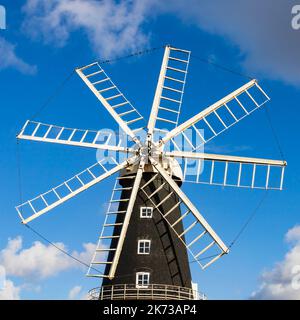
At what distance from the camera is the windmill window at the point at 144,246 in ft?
108

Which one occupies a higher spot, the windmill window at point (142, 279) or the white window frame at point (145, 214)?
the white window frame at point (145, 214)

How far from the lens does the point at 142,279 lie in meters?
32.4

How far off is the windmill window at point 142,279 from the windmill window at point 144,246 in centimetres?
110

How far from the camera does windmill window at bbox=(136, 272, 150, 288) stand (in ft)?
106

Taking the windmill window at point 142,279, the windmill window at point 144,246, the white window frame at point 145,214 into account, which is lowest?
the windmill window at point 142,279

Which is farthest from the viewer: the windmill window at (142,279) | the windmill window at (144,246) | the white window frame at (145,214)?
the white window frame at (145,214)

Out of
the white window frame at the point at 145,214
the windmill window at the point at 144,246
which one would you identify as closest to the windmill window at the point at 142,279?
the windmill window at the point at 144,246

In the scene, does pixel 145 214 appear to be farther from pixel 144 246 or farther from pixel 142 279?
pixel 142 279

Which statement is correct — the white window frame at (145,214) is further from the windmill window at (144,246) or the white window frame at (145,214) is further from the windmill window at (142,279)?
the windmill window at (142,279)

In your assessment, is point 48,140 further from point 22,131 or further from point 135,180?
point 135,180

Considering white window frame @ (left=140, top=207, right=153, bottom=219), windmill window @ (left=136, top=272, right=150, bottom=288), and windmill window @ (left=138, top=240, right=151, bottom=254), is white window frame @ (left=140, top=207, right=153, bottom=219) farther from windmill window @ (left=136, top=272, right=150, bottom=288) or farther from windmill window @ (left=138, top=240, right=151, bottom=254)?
windmill window @ (left=136, top=272, right=150, bottom=288)
